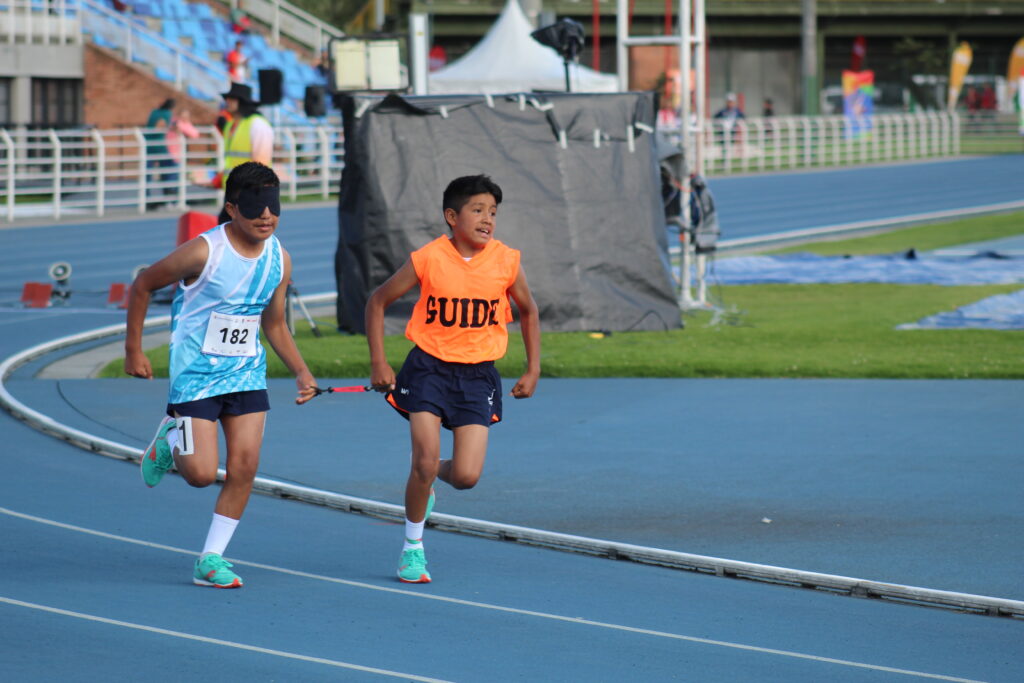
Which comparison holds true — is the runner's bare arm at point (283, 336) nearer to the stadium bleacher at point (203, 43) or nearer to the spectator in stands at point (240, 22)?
the stadium bleacher at point (203, 43)

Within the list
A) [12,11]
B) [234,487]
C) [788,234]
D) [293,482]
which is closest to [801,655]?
[234,487]

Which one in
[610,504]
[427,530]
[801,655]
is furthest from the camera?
[610,504]

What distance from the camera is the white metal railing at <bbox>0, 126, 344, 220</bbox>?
29.5 meters

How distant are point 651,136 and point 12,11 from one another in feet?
82.4

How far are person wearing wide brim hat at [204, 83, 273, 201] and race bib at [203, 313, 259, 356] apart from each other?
7.66m

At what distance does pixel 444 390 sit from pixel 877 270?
46.7 feet

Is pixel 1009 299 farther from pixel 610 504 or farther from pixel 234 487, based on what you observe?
pixel 234 487

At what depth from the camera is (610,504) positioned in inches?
324

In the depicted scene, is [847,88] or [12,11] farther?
[847,88]

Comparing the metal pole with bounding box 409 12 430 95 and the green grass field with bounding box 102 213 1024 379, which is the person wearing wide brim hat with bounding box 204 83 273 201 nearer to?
the green grass field with bounding box 102 213 1024 379

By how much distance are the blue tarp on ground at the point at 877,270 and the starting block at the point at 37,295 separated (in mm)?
7205

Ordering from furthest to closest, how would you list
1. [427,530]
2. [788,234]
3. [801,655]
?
[788,234]
[427,530]
[801,655]

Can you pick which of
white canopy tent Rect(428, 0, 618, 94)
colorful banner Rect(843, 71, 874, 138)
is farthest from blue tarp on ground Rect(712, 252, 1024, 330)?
colorful banner Rect(843, 71, 874, 138)

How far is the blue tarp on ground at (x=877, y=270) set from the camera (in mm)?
19094
